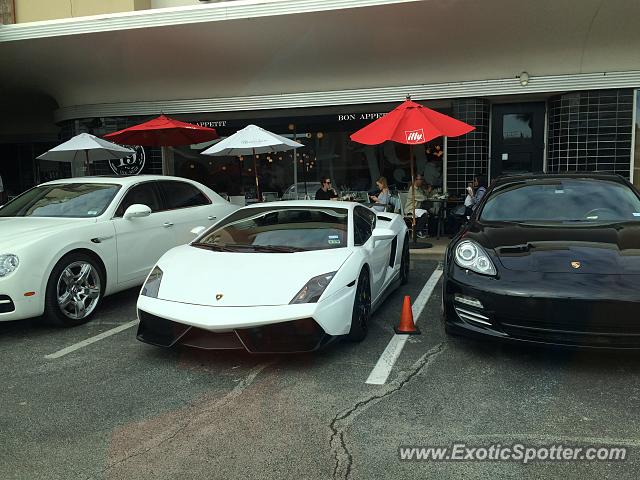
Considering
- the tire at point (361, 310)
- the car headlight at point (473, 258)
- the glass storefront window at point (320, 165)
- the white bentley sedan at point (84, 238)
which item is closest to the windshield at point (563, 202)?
the car headlight at point (473, 258)

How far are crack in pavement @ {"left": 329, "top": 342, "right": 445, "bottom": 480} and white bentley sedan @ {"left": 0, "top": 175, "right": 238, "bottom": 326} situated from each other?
323cm

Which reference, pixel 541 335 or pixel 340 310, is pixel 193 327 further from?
pixel 541 335

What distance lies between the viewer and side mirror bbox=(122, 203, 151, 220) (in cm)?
595

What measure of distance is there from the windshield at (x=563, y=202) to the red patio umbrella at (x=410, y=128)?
9.67 feet

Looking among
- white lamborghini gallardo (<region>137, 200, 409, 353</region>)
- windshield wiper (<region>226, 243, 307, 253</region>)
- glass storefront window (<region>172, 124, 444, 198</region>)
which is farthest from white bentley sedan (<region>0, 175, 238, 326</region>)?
glass storefront window (<region>172, 124, 444, 198</region>)

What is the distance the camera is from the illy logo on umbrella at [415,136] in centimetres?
825

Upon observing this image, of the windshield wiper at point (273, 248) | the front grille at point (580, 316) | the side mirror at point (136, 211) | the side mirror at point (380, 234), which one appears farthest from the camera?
the side mirror at point (136, 211)

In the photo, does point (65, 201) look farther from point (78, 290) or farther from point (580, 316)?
point (580, 316)

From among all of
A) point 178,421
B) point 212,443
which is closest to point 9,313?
point 178,421

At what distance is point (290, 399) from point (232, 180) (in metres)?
10.7

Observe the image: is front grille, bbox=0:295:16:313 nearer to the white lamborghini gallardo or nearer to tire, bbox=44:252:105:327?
tire, bbox=44:252:105:327

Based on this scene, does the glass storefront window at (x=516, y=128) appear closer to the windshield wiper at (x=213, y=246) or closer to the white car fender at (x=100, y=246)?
the windshield wiper at (x=213, y=246)

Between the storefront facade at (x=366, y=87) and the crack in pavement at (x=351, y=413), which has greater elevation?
the storefront facade at (x=366, y=87)

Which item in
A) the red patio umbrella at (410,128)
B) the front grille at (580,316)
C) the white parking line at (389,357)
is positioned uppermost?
the red patio umbrella at (410,128)
